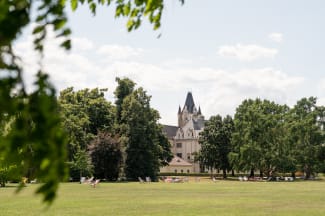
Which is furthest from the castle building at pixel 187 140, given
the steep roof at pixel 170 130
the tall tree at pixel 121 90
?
the tall tree at pixel 121 90

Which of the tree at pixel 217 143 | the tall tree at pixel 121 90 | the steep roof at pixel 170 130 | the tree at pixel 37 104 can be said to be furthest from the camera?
the steep roof at pixel 170 130

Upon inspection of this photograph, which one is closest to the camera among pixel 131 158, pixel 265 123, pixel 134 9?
pixel 134 9

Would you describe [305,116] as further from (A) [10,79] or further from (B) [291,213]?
(A) [10,79]

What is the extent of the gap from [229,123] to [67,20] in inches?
4157

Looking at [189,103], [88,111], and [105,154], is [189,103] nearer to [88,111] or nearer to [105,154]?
[88,111]

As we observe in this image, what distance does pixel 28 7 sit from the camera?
2980mm

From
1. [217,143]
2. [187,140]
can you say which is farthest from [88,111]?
[187,140]

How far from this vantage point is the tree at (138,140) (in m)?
77.4

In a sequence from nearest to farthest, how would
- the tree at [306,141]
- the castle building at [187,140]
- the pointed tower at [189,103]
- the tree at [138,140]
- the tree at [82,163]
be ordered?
the tree at [82,163], the tree at [138,140], the tree at [306,141], the castle building at [187,140], the pointed tower at [189,103]

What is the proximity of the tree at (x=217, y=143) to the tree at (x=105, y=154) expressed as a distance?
36.5 meters

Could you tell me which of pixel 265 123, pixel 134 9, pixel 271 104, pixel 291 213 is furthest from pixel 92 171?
pixel 134 9

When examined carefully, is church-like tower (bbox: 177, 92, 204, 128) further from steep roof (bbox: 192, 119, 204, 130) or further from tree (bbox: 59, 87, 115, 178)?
tree (bbox: 59, 87, 115, 178)

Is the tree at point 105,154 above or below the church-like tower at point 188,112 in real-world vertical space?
below

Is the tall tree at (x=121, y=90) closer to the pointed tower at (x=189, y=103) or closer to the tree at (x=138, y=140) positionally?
the tree at (x=138, y=140)
